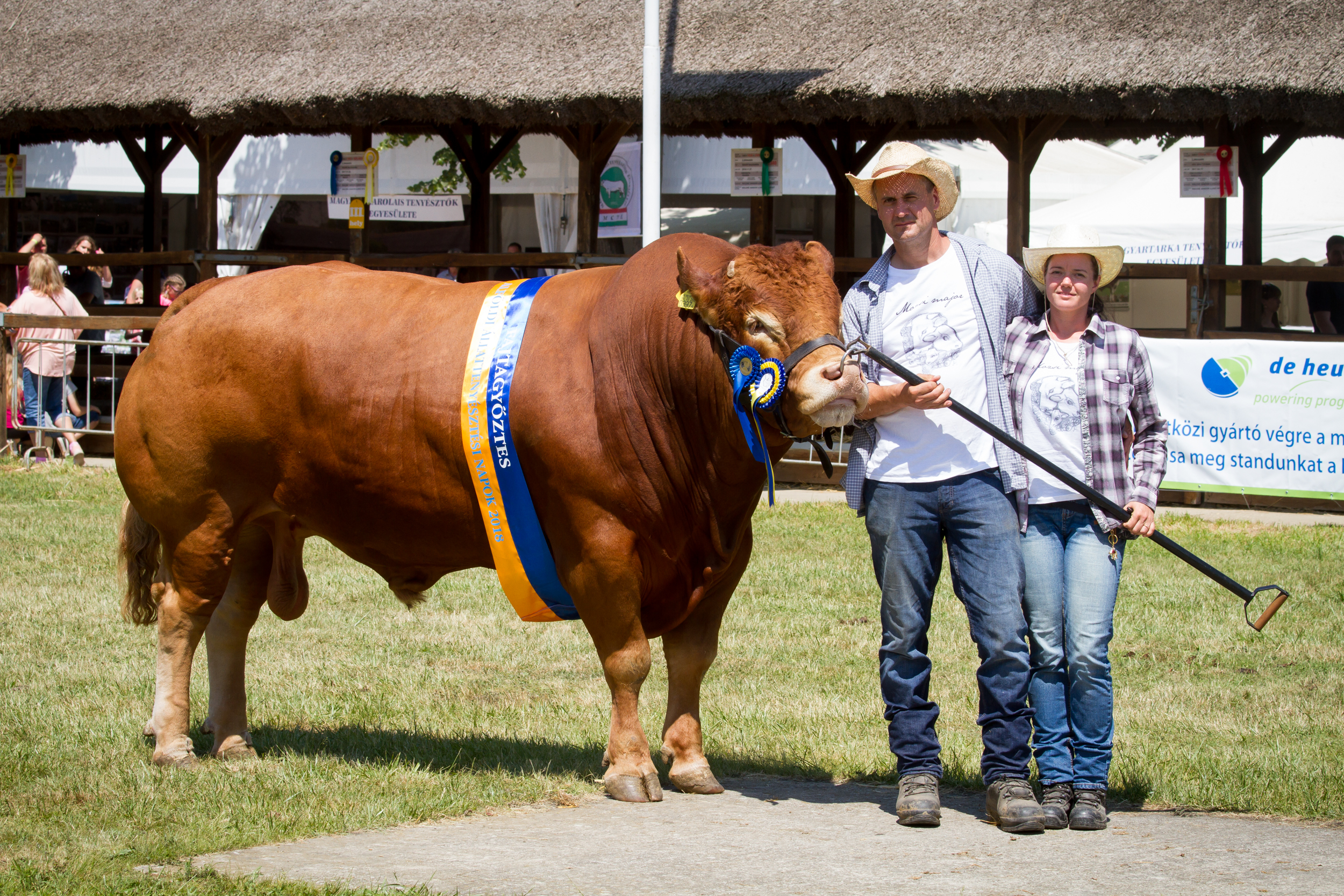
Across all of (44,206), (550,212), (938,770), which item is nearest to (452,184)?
(550,212)

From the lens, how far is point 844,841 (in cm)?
436

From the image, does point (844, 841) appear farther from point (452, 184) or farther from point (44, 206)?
point (44, 206)

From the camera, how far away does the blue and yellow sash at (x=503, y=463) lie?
16.0 ft

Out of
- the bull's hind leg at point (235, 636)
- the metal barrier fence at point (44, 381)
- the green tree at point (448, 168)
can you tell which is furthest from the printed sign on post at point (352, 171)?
the bull's hind leg at point (235, 636)

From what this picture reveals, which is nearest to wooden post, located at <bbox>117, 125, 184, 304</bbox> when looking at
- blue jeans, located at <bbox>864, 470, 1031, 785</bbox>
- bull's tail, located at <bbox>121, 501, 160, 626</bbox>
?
bull's tail, located at <bbox>121, 501, 160, 626</bbox>

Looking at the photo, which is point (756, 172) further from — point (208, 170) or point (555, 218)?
point (555, 218)

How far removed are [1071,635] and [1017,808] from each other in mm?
570

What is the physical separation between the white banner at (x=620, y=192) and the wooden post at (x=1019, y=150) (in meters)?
4.84

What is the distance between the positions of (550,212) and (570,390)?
1810 cm

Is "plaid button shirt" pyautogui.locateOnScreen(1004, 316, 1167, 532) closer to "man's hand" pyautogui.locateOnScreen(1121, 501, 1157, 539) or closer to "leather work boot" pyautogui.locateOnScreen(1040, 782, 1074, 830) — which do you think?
"man's hand" pyautogui.locateOnScreen(1121, 501, 1157, 539)

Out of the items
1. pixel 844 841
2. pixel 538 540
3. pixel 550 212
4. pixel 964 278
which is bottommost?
pixel 844 841

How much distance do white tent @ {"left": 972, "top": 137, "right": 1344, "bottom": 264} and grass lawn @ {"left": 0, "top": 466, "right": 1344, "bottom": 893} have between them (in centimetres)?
1034

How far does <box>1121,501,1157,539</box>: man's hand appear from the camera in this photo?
4.43 m

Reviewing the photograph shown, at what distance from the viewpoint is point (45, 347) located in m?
14.2
